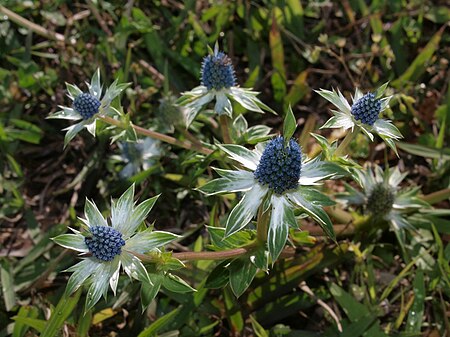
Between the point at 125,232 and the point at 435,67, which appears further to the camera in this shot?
the point at 435,67

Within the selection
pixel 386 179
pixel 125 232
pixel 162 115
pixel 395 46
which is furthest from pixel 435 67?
pixel 125 232

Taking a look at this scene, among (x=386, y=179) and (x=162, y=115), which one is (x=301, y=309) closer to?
(x=386, y=179)

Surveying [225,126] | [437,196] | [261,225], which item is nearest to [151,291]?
[261,225]

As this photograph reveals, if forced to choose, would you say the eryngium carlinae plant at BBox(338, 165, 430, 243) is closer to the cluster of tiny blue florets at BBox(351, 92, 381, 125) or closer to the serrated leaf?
the cluster of tiny blue florets at BBox(351, 92, 381, 125)

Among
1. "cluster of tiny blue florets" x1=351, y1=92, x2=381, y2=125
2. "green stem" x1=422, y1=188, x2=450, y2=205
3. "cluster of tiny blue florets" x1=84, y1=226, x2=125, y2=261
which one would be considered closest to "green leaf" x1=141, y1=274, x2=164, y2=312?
"cluster of tiny blue florets" x1=84, y1=226, x2=125, y2=261

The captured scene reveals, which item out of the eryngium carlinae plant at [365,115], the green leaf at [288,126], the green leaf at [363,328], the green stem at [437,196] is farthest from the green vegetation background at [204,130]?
the green leaf at [288,126]

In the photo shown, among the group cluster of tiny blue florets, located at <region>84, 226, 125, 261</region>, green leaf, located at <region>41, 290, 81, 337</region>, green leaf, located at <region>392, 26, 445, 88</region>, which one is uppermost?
green leaf, located at <region>392, 26, 445, 88</region>
